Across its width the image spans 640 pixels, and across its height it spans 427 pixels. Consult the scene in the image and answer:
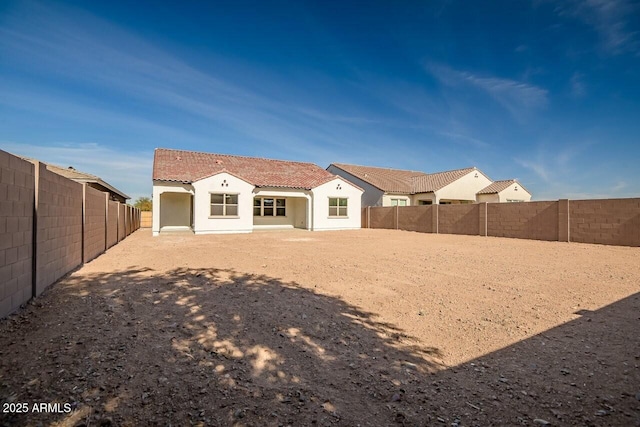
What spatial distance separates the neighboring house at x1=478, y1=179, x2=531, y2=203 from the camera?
30.0 meters

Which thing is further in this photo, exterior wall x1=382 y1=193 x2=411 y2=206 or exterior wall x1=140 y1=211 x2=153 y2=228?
exterior wall x1=140 y1=211 x2=153 y2=228

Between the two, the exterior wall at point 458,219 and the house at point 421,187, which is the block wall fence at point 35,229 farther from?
the house at point 421,187

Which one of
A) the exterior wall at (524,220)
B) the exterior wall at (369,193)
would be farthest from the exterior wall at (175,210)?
the exterior wall at (524,220)

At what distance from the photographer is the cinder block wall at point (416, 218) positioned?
856 inches

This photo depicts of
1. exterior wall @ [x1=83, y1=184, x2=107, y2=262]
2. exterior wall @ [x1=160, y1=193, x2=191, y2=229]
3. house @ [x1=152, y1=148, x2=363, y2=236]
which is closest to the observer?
exterior wall @ [x1=83, y1=184, x2=107, y2=262]

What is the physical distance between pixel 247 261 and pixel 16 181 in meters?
5.69

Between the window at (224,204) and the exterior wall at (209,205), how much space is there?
28 cm

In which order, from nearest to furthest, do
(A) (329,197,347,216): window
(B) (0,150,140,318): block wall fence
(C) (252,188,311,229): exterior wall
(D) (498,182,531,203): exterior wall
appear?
(B) (0,150,140,318): block wall fence < (C) (252,188,311,229): exterior wall < (A) (329,197,347,216): window < (D) (498,182,531,203): exterior wall

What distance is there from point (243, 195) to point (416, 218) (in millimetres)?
12201

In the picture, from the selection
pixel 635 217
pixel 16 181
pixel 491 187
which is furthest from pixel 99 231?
pixel 491 187

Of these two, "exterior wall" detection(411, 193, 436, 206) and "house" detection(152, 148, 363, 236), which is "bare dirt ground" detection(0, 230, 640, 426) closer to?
"house" detection(152, 148, 363, 236)

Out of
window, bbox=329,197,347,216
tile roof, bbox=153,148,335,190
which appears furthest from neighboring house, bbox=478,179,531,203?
tile roof, bbox=153,148,335,190

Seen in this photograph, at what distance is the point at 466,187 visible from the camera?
3083 cm

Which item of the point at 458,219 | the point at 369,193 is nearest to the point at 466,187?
the point at 369,193
